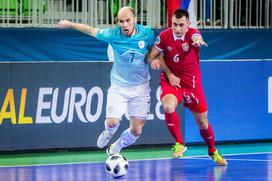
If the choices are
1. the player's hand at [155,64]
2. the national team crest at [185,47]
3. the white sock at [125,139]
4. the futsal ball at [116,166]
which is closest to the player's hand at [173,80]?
the national team crest at [185,47]

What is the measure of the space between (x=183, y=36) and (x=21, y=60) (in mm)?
Result: 4223

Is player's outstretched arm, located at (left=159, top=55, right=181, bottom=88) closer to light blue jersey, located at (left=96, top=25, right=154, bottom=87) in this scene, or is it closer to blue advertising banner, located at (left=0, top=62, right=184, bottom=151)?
light blue jersey, located at (left=96, top=25, right=154, bottom=87)

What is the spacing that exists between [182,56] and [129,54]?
102 cm

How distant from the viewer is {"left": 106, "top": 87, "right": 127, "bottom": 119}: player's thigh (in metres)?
12.5

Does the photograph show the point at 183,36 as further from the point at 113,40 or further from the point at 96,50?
the point at 96,50

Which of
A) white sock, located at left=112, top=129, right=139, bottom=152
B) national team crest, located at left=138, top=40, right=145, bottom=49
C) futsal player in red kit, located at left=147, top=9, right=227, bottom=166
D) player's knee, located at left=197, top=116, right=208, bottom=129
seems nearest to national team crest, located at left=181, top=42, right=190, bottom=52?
futsal player in red kit, located at left=147, top=9, right=227, bottom=166

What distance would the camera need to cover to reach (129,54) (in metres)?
12.6

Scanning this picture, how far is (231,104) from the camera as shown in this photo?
56.5 feet

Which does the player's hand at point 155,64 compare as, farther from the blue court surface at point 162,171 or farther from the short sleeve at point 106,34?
the blue court surface at point 162,171

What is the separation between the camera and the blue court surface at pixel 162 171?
12.2 m

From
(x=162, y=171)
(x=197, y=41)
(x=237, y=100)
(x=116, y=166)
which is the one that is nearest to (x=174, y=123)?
(x=162, y=171)

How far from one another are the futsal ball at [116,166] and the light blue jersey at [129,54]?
3.85 feet

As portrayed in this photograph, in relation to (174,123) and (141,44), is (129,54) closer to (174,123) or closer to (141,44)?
(141,44)

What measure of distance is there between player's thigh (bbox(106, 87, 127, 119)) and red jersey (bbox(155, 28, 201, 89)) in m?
1.00
